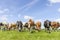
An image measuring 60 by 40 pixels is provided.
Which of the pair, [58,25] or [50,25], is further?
[58,25]

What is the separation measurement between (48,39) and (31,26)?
16.5 m

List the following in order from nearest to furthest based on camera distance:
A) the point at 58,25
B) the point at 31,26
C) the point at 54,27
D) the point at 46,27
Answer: the point at 46,27 → the point at 31,26 → the point at 54,27 → the point at 58,25

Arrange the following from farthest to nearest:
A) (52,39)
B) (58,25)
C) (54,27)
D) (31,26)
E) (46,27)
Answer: (58,25), (54,27), (31,26), (46,27), (52,39)

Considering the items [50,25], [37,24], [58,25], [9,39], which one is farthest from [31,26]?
[9,39]

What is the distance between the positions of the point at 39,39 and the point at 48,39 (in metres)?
1.11

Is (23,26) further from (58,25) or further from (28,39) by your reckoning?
(28,39)

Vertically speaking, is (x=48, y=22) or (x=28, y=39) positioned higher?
(x=48, y=22)

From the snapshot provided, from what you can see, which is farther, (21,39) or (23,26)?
(23,26)

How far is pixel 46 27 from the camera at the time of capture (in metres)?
38.0

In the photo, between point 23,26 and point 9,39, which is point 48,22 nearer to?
point 23,26

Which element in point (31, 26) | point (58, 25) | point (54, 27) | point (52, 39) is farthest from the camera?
point (58, 25)

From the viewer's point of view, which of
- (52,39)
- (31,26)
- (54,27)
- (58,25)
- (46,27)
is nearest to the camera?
(52,39)

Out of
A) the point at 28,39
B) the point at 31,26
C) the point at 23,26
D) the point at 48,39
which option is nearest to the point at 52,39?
the point at 48,39

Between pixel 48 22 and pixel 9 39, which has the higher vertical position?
pixel 48 22
